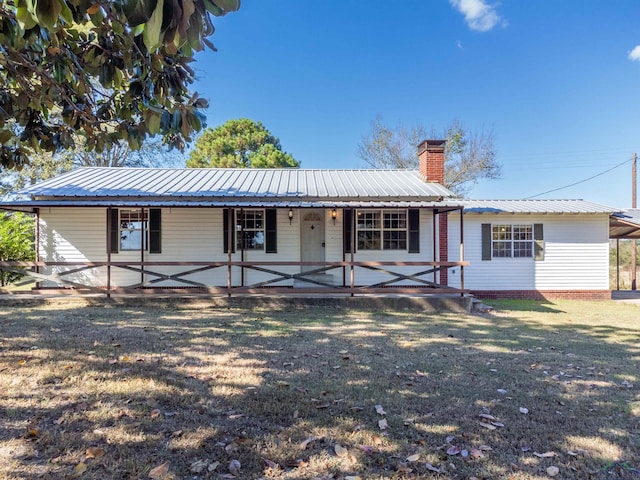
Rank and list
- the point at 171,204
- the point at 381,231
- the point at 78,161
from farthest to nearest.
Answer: the point at 78,161
the point at 381,231
the point at 171,204

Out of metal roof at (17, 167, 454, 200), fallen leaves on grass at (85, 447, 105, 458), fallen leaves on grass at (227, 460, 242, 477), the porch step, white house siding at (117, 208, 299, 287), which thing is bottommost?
fallen leaves on grass at (227, 460, 242, 477)

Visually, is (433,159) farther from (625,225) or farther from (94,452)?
(94,452)

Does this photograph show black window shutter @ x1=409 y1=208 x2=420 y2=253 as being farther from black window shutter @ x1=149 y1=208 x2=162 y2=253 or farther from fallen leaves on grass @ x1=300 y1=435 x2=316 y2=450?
fallen leaves on grass @ x1=300 y1=435 x2=316 y2=450

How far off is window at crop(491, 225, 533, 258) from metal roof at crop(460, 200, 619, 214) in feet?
2.04

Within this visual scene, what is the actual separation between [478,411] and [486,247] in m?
9.78

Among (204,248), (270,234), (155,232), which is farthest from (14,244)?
(270,234)

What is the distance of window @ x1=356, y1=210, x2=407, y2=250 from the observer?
11.6 metres

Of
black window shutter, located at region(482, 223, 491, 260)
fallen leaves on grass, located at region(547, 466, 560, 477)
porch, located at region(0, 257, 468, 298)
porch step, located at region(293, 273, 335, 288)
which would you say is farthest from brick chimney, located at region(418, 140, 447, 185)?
fallen leaves on grass, located at region(547, 466, 560, 477)

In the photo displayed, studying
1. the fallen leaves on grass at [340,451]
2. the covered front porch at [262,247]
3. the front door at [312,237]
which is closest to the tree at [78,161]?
the covered front porch at [262,247]

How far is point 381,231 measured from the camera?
38.2 ft

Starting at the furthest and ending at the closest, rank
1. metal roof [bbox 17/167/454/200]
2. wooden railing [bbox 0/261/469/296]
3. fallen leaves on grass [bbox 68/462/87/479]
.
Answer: metal roof [bbox 17/167/454/200] → wooden railing [bbox 0/261/469/296] → fallen leaves on grass [bbox 68/462/87/479]

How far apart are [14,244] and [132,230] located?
15.5 ft

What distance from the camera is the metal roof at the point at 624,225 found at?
1235cm

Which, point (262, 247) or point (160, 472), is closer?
point (160, 472)
